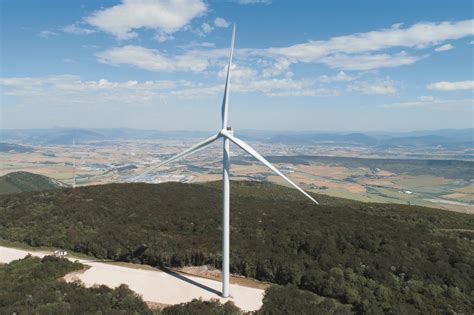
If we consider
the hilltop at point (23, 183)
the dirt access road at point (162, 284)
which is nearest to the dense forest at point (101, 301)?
the dirt access road at point (162, 284)

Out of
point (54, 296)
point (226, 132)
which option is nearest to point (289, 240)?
point (226, 132)

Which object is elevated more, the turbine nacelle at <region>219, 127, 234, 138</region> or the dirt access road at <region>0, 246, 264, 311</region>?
the turbine nacelle at <region>219, 127, 234, 138</region>

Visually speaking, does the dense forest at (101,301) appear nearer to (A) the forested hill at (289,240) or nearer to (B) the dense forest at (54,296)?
(B) the dense forest at (54,296)

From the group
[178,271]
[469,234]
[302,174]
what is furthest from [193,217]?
[302,174]

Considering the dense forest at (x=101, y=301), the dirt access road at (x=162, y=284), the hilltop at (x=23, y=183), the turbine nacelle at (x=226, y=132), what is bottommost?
the hilltop at (x=23, y=183)

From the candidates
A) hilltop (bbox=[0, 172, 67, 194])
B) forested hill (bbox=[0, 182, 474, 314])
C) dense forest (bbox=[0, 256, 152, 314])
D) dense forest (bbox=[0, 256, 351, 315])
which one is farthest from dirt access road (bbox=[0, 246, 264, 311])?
hilltop (bbox=[0, 172, 67, 194])

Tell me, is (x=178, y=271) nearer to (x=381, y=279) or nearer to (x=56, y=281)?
(x=56, y=281)

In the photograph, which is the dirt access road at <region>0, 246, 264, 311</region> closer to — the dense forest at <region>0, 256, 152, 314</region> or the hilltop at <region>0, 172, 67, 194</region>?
the dense forest at <region>0, 256, 152, 314</region>

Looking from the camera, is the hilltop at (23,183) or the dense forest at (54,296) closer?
the dense forest at (54,296)
